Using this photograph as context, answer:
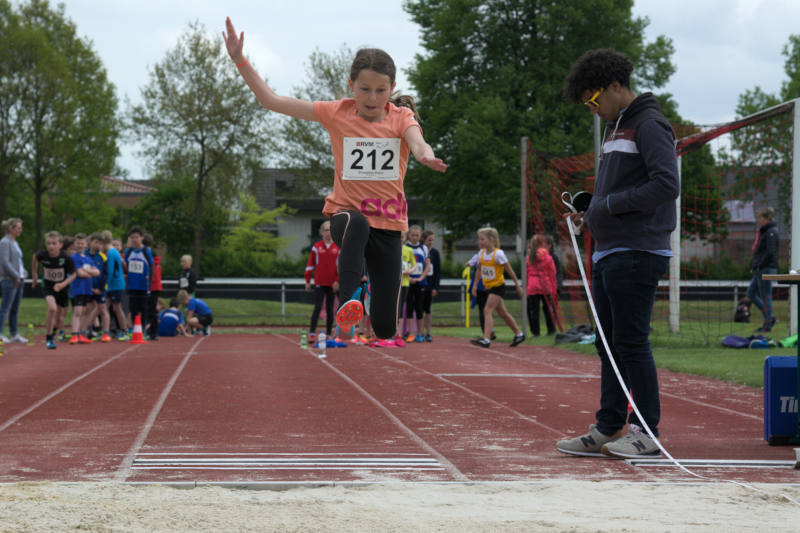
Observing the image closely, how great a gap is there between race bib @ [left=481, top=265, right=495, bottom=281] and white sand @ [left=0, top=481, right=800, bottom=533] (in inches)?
399

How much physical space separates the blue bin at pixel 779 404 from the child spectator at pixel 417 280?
29.6 ft

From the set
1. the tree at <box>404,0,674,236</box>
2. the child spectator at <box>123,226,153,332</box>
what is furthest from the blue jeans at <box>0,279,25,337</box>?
the tree at <box>404,0,674,236</box>

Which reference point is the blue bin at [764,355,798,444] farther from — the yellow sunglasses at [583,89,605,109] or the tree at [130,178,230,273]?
the tree at [130,178,230,273]

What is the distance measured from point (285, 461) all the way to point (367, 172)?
5.26 ft

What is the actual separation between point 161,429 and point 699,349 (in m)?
9.47

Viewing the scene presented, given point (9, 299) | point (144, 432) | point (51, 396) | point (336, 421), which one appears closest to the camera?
point (144, 432)

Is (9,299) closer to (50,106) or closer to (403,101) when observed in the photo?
(403,101)

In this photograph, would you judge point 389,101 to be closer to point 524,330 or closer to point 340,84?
point 524,330

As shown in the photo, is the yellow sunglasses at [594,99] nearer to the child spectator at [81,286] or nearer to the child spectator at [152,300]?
the child spectator at [81,286]

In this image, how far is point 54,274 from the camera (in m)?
14.8

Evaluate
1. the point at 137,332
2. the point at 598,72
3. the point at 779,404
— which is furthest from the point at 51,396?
the point at 137,332

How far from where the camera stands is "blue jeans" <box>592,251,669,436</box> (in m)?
5.11

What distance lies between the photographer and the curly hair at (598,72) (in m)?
5.20

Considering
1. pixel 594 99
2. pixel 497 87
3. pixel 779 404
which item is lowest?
pixel 779 404
